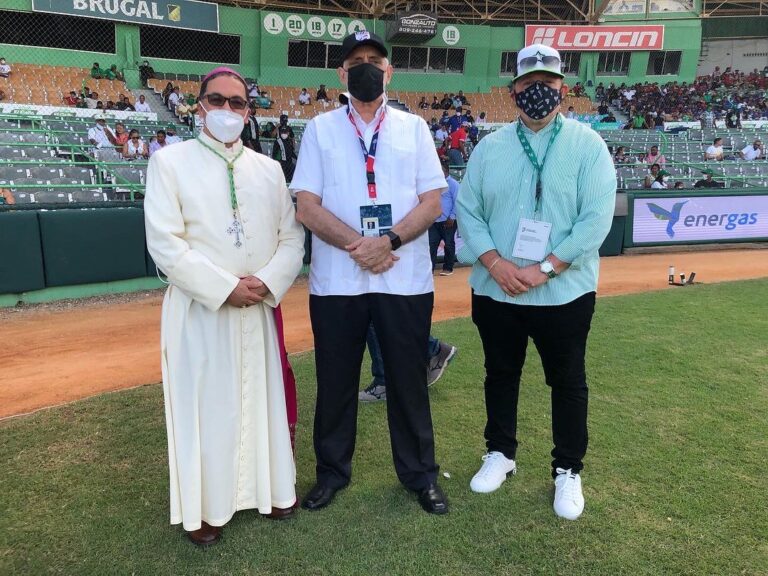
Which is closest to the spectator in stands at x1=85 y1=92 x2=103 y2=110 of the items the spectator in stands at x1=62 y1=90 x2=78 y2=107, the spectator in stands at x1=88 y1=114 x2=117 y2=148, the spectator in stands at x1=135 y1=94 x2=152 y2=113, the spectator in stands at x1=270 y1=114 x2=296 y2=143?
the spectator in stands at x1=62 y1=90 x2=78 y2=107

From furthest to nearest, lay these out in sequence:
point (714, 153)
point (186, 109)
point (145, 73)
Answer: point (145, 73) < point (714, 153) < point (186, 109)

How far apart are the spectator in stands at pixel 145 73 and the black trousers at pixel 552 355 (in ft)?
73.5

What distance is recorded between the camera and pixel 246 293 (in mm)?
2584

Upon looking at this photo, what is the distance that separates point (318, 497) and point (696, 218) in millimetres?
11952

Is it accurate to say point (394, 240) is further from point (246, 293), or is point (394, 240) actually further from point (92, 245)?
point (92, 245)

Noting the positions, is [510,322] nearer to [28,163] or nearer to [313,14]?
[28,163]

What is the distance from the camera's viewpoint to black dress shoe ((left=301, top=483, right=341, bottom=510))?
2936 millimetres

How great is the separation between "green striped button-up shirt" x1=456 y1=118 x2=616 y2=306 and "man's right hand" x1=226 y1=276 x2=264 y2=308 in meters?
1.04

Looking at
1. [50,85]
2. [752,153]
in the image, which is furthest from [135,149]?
[752,153]

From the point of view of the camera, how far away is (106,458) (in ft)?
11.5

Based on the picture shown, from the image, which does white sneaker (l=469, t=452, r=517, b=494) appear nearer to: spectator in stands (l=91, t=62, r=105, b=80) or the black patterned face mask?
the black patterned face mask

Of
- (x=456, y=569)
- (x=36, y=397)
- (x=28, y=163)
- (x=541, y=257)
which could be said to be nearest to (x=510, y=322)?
(x=541, y=257)

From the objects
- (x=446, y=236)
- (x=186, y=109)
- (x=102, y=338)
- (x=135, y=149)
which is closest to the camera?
(x=102, y=338)

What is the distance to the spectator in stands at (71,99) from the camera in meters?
17.6
